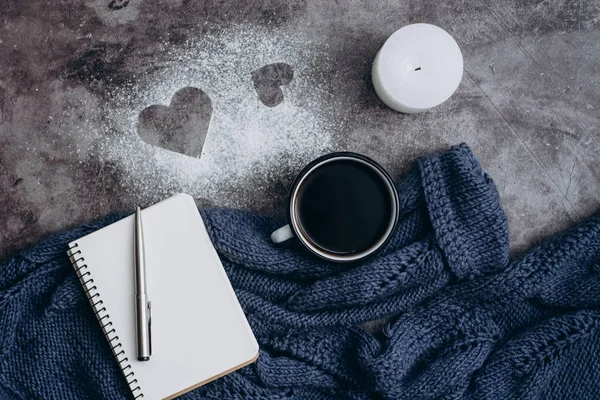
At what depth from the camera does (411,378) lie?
876 mm

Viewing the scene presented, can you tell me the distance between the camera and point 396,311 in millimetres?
871

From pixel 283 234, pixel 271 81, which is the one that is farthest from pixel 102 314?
pixel 271 81

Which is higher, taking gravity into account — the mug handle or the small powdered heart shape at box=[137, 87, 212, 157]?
the small powdered heart shape at box=[137, 87, 212, 157]

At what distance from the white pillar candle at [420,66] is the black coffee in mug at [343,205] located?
0.12 metres

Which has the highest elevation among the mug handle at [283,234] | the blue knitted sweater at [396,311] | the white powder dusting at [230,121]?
the white powder dusting at [230,121]

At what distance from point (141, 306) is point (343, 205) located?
0.31 meters

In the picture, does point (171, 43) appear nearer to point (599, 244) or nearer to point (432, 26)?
point (432, 26)

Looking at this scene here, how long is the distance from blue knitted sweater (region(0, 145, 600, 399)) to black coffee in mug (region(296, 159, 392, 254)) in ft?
0.20

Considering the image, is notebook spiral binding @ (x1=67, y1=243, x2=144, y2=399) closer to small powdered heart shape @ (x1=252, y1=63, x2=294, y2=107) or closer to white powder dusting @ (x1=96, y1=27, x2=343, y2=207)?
white powder dusting @ (x1=96, y1=27, x2=343, y2=207)

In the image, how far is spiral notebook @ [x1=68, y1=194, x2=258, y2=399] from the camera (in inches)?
32.1

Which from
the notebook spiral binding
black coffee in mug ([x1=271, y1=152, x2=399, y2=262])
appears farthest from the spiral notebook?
black coffee in mug ([x1=271, y1=152, x2=399, y2=262])

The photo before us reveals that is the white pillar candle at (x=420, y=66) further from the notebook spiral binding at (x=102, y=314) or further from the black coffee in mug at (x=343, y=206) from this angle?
the notebook spiral binding at (x=102, y=314)

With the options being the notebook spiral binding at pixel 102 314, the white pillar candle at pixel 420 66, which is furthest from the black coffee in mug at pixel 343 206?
the notebook spiral binding at pixel 102 314

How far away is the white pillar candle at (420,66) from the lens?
824 mm
